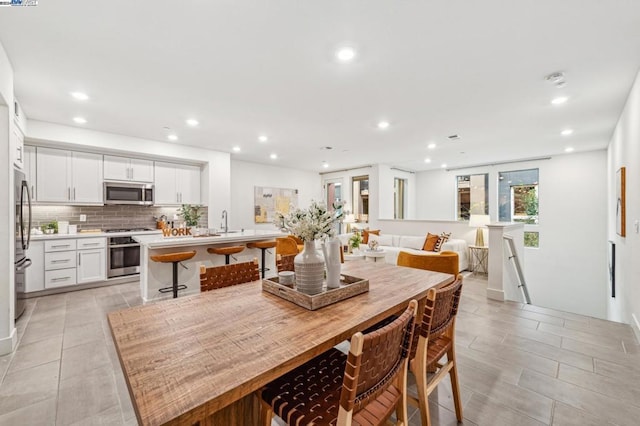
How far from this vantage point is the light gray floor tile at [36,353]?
7.90ft

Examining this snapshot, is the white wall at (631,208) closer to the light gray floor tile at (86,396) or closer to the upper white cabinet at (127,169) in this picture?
the light gray floor tile at (86,396)

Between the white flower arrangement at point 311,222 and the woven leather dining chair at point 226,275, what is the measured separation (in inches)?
26.7

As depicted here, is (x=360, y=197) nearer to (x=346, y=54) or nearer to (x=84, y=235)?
(x=346, y=54)

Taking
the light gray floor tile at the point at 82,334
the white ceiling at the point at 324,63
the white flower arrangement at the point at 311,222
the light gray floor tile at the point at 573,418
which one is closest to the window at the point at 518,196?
the white ceiling at the point at 324,63

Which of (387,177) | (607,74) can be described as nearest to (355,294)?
(607,74)

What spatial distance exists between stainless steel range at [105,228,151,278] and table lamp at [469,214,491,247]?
6.47m

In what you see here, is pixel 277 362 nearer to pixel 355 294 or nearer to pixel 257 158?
pixel 355 294

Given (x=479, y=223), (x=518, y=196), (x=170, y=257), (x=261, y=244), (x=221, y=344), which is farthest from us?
(x=518, y=196)

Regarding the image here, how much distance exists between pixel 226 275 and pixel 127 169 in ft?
14.2

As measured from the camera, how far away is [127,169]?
16.9 feet

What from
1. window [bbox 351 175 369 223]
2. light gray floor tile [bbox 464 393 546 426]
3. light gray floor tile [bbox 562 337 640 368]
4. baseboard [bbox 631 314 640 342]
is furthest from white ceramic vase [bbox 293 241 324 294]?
window [bbox 351 175 369 223]

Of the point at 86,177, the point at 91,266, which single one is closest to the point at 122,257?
the point at 91,266

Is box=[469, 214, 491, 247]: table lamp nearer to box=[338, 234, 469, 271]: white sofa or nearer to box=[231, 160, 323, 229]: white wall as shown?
box=[338, 234, 469, 271]: white sofa

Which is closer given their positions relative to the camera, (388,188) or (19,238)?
(19,238)
